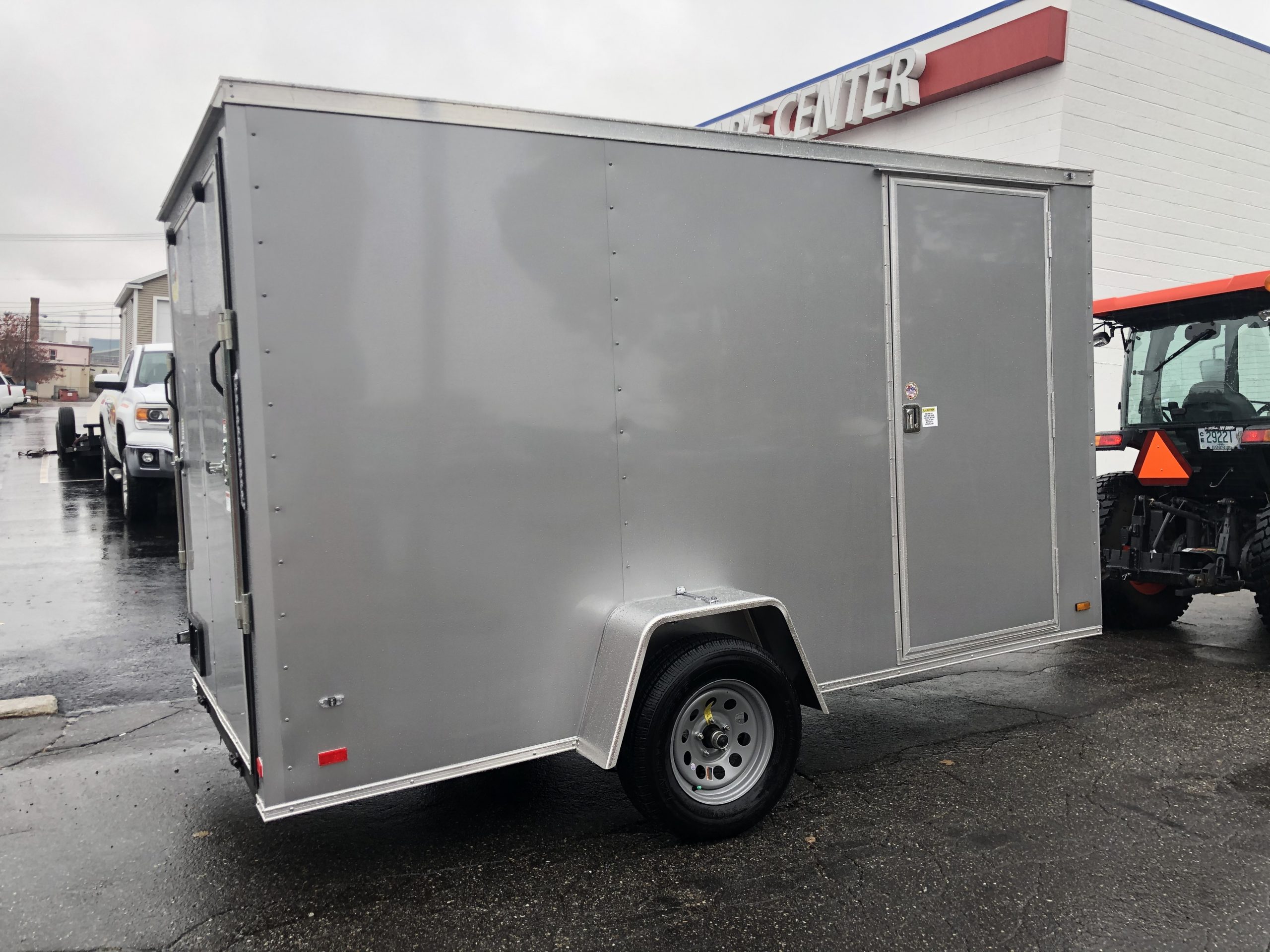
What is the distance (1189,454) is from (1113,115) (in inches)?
295

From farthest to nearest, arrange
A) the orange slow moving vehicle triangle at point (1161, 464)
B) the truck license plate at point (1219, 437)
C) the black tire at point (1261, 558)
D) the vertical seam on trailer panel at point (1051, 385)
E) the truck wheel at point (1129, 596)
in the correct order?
the truck wheel at point (1129, 596)
the orange slow moving vehicle triangle at point (1161, 464)
the truck license plate at point (1219, 437)
the black tire at point (1261, 558)
the vertical seam on trailer panel at point (1051, 385)

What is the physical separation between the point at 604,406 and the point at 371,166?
1208mm

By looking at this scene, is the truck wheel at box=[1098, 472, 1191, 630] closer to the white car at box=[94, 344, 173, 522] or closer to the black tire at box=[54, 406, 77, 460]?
the white car at box=[94, 344, 173, 522]

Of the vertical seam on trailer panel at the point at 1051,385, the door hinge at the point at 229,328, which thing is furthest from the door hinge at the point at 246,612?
the vertical seam on trailer panel at the point at 1051,385

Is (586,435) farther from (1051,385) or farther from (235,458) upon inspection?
(1051,385)

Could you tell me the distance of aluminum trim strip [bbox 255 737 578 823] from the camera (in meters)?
3.22

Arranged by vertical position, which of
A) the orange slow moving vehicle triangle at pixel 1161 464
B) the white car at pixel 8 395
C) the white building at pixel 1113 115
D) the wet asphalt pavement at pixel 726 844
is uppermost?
the white building at pixel 1113 115

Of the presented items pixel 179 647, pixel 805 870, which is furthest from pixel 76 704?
pixel 805 870

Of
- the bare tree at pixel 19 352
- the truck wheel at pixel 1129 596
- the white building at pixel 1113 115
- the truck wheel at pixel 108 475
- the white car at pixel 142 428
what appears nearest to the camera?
the truck wheel at pixel 1129 596

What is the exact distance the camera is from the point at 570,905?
11.0ft

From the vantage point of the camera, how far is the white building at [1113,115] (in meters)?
12.1

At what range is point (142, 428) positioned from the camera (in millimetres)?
11125

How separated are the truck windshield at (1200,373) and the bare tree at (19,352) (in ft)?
230

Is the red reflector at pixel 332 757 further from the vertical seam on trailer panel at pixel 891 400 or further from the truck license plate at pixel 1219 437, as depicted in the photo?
the truck license plate at pixel 1219 437
